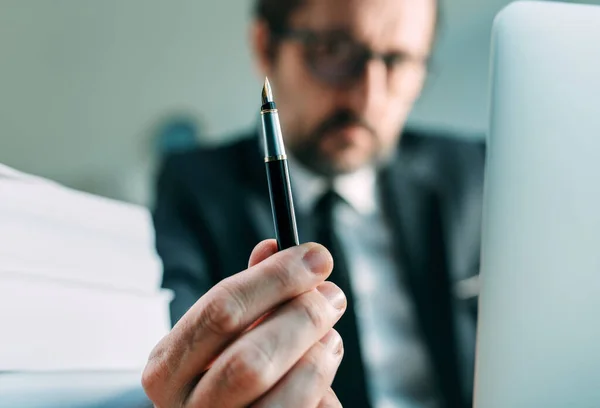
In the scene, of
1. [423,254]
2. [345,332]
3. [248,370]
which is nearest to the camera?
[248,370]

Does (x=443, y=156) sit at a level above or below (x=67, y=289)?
below

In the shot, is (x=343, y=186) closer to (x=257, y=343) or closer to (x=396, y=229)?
(x=396, y=229)

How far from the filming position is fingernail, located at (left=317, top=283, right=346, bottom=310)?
1.17ft

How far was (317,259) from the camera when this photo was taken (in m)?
0.33

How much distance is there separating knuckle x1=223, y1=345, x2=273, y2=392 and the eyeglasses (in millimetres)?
897

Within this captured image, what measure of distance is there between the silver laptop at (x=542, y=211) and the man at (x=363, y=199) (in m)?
0.46

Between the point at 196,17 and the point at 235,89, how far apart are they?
16cm

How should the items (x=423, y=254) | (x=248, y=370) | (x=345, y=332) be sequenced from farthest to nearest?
(x=423, y=254), (x=345, y=332), (x=248, y=370)

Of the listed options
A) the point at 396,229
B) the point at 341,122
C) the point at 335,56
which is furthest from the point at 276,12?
the point at 396,229

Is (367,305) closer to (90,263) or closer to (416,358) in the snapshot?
(416,358)

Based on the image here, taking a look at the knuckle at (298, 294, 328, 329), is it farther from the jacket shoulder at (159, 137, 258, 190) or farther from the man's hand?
the jacket shoulder at (159, 137, 258, 190)

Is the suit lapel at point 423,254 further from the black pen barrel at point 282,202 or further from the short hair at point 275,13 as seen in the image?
the black pen barrel at point 282,202

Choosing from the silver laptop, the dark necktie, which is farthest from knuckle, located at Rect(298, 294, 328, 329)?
the dark necktie

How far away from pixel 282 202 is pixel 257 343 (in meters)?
0.08
